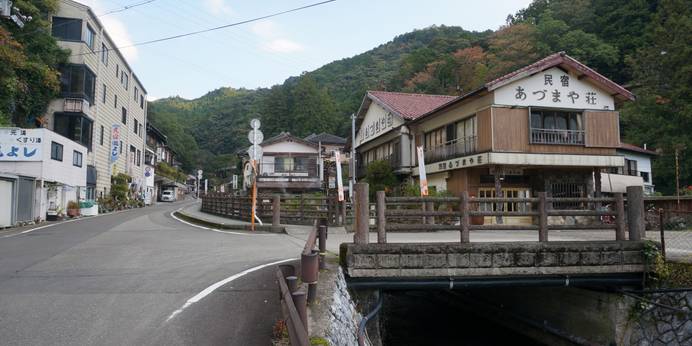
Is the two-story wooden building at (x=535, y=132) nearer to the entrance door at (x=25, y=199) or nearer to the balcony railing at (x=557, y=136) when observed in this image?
the balcony railing at (x=557, y=136)

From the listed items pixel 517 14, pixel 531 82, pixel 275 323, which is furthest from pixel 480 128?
pixel 517 14

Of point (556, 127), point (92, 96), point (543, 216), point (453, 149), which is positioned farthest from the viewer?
point (92, 96)

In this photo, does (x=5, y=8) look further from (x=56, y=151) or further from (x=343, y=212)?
(x=343, y=212)

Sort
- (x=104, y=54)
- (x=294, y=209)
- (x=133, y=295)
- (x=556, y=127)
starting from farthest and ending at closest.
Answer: (x=104, y=54) < (x=556, y=127) < (x=294, y=209) < (x=133, y=295)

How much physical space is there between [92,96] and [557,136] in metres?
28.4

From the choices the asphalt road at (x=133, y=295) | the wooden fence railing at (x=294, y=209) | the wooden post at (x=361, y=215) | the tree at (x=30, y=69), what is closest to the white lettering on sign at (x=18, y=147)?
the tree at (x=30, y=69)

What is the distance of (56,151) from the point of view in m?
20.8

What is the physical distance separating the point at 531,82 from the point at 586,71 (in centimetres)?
264

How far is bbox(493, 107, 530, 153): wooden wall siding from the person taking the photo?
61.9 feet

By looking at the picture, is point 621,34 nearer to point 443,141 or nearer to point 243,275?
point 443,141

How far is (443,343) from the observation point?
998 centimetres

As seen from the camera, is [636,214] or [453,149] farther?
[453,149]

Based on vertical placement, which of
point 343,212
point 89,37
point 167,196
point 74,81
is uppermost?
point 89,37

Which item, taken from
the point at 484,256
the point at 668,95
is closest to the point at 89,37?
the point at 484,256
